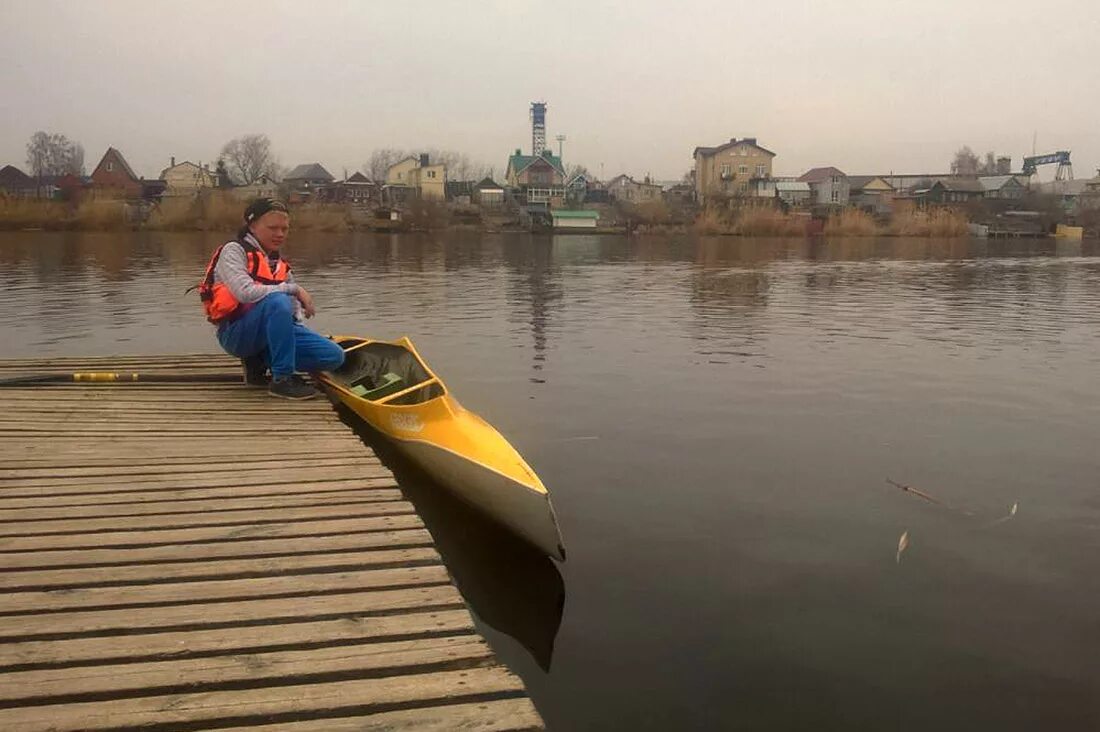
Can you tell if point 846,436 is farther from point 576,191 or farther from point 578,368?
point 576,191

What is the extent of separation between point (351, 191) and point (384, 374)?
10156 cm

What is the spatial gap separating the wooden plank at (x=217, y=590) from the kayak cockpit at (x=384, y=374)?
3.27 m

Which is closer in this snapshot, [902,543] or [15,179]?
[902,543]

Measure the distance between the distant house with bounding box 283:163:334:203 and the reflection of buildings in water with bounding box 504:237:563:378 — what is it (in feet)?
227

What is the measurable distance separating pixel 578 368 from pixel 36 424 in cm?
786

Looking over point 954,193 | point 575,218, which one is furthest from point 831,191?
point 575,218

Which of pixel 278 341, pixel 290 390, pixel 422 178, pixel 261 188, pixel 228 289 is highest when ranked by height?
pixel 422 178

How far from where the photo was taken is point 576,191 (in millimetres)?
113875

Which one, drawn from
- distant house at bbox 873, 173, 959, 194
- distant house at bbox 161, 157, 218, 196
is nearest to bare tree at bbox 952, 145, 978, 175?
distant house at bbox 873, 173, 959, 194

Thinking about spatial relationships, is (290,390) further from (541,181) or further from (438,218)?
(541,181)

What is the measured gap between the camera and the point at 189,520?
469 cm

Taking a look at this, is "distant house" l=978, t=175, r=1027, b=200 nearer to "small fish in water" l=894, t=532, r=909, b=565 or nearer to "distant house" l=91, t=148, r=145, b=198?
"distant house" l=91, t=148, r=145, b=198

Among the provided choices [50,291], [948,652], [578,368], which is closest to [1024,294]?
[578,368]

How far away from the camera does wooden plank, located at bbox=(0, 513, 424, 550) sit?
4.27 metres
